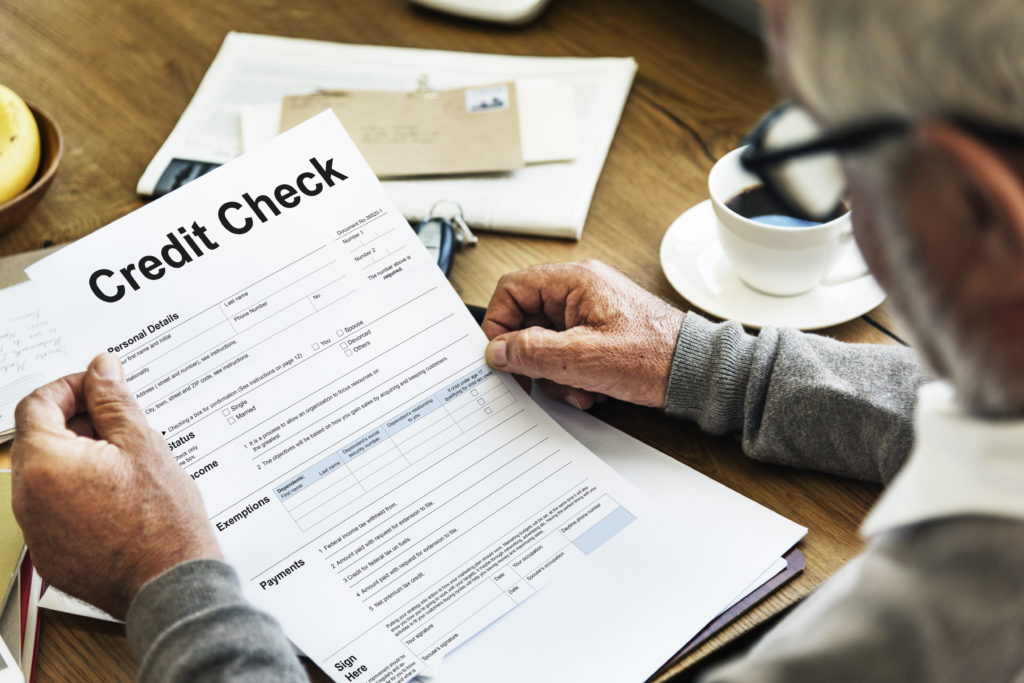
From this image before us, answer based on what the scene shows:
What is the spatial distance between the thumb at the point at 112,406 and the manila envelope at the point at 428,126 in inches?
17.4

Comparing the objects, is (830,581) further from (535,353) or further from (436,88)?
(436,88)

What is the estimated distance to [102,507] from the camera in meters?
0.66

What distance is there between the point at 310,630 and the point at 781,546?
0.39m

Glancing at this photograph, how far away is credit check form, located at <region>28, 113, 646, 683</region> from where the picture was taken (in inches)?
27.3

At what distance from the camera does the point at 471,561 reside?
2.33 feet

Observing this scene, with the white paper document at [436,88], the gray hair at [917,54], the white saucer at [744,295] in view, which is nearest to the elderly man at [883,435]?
the gray hair at [917,54]

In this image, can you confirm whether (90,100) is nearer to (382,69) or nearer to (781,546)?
(382,69)

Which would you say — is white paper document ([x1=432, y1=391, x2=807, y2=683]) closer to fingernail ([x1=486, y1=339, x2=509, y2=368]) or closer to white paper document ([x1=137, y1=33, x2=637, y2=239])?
fingernail ([x1=486, y1=339, x2=509, y2=368])

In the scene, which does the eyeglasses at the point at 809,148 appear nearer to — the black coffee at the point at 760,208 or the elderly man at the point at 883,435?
the elderly man at the point at 883,435

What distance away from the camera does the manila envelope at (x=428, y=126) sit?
1.05 metres

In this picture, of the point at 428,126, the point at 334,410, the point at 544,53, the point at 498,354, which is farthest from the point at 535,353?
the point at 544,53

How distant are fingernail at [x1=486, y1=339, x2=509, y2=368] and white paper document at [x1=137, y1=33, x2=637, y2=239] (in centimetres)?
24

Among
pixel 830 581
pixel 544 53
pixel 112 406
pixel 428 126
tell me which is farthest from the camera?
pixel 544 53

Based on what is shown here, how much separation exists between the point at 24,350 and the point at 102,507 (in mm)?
312
